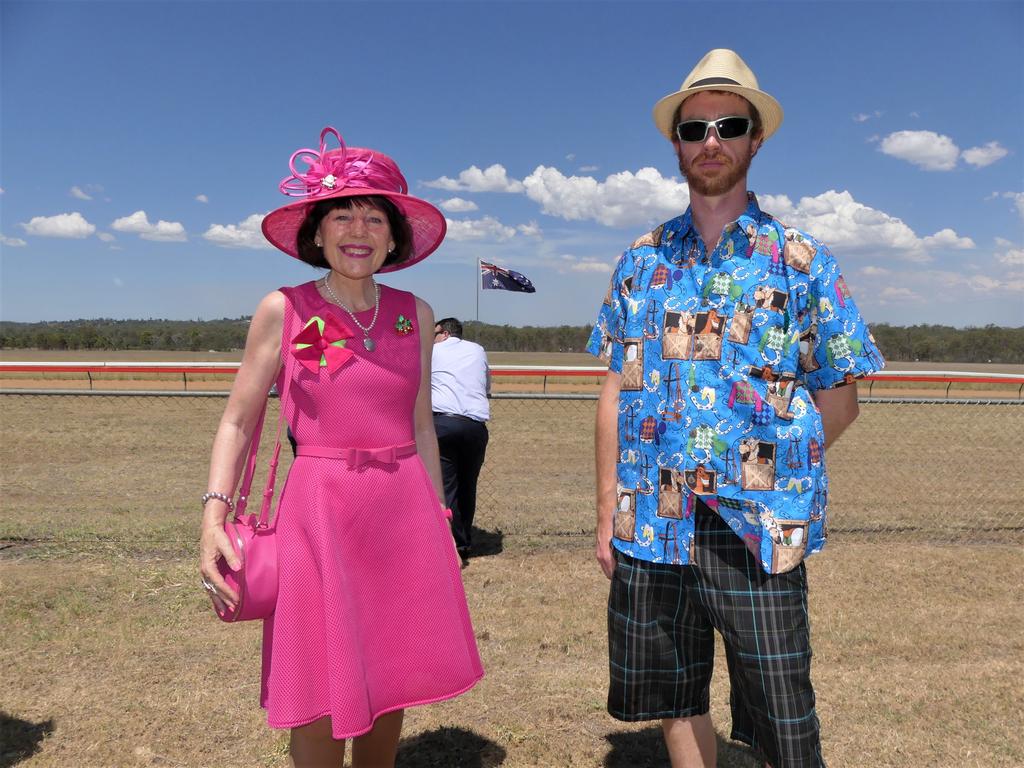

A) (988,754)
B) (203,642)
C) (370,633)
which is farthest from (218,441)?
(988,754)

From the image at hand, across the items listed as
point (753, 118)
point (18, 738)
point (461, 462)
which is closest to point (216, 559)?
point (753, 118)

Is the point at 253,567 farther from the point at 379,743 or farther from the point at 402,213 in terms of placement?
the point at 402,213

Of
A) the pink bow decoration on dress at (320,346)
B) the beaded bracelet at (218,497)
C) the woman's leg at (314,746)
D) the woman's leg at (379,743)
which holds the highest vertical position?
the pink bow decoration on dress at (320,346)

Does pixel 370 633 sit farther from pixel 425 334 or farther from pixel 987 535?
Result: pixel 987 535

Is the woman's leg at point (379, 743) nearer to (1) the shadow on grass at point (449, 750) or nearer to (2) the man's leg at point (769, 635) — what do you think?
(1) the shadow on grass at point (449, 750)

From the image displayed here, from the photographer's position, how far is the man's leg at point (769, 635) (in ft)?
6.19

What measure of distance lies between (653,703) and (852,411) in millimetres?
1025

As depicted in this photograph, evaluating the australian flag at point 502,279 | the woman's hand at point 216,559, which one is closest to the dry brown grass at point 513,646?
the woman's hand at point 216,559

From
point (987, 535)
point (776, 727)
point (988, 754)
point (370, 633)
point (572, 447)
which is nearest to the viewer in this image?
point (776, 727)

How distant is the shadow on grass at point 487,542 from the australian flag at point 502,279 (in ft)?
18.2

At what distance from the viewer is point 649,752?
3.07 m

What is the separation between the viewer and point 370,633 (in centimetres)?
202

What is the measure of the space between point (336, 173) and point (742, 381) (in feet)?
4.09

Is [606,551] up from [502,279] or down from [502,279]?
down
